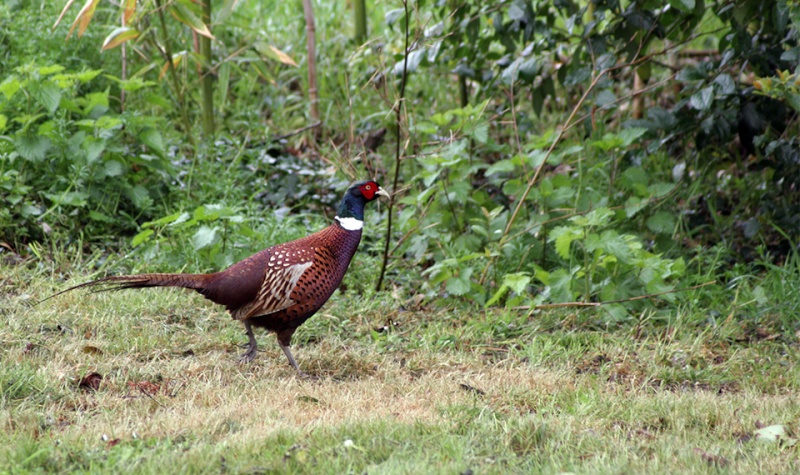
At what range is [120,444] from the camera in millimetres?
2926

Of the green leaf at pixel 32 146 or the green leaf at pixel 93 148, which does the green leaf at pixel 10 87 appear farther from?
the green leaf at pixel 93 148

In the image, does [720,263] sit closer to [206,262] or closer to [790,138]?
[790,138]

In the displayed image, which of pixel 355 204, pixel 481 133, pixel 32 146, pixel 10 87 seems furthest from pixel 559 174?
pixel 10 87

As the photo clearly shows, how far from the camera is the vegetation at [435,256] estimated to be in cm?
315

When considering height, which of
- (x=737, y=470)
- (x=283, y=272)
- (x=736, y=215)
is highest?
(x=283, y=272)

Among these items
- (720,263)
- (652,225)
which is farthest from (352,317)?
(720,263)

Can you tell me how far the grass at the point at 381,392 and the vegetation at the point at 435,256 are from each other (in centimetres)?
2

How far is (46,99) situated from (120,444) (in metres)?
3.01

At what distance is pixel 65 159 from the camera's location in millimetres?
5516

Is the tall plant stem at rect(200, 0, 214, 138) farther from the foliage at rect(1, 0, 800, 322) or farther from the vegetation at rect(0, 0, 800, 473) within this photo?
the foliage at rect(1, 0, 800, 322)

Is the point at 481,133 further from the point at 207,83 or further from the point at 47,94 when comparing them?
the point at 47,94

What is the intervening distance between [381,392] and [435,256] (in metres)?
1.64

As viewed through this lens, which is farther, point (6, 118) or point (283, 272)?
point (6, 118)

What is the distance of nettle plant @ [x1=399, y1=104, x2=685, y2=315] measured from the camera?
4.67 meters
